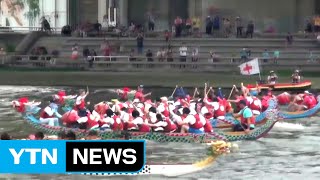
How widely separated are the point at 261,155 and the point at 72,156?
14.4 m

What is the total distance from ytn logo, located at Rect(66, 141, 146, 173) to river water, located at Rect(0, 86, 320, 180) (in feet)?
28.7

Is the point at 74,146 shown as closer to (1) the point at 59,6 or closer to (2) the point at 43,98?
(2) the point at 43,98

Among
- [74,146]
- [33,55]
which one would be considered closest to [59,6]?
[33,55]

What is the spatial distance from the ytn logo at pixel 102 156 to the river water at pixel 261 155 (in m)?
8.76

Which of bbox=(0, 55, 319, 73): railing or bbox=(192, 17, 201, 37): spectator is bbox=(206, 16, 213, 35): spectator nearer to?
bbox=(192, 17, 201, 37): spectator

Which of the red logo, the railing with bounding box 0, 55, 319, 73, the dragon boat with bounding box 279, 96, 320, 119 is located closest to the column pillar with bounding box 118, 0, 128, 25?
the railing with bounding box 0, 55, 319, 73

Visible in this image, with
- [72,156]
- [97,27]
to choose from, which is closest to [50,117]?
[72,156]

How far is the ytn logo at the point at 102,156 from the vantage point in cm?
1273

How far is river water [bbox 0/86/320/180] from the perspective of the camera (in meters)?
23.0

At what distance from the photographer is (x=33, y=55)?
57.1 metres

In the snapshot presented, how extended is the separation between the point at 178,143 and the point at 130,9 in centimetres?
3915

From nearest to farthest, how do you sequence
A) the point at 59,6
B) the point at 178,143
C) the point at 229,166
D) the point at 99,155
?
the point at 99,155, the point at 229,166, the point at 178,143, the point at 59,6

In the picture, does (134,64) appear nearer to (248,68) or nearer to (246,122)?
(248,68)

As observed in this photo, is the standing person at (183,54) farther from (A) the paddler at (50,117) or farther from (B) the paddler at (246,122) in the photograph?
(B) the paddler at (246,122)
